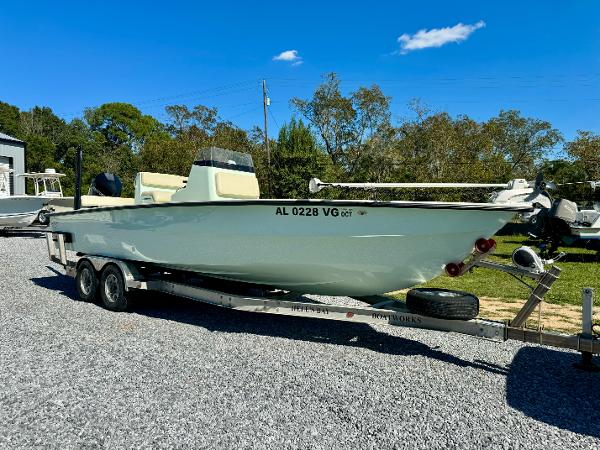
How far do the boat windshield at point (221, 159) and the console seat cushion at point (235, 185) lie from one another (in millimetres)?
112

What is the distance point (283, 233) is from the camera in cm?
478

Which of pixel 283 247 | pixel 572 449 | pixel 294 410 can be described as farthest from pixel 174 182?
pixel 572 449

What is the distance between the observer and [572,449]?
2738mm

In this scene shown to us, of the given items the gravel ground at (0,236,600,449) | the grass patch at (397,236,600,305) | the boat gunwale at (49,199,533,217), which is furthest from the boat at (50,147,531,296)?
the grass patch at (397,236,600,305)

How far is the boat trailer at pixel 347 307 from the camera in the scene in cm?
372

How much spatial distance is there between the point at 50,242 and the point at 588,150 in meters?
32.7

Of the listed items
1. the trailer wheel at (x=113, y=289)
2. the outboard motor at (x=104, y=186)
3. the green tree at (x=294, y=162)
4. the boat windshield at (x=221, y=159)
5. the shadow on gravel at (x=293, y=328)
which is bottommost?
the shadow on gravel at (x=293, y=328)

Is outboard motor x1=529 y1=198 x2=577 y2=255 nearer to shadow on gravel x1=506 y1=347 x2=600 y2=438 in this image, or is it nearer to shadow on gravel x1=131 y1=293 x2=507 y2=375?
shadow on gravel x1=506 y1=347 x2=600 y2=438

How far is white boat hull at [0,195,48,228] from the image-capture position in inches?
639

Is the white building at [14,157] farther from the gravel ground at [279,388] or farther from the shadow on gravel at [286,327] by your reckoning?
the gravel ground at [279,388]

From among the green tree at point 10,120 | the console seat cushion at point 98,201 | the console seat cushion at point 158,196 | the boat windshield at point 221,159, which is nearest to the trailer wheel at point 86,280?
the console seat cushion at point 98,201

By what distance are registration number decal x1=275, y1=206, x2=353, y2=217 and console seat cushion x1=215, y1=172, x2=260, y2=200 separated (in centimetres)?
131

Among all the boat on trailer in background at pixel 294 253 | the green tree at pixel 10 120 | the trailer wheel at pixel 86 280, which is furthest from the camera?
the green tree at pixel 10 120

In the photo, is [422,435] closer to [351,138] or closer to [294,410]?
[294,410]
